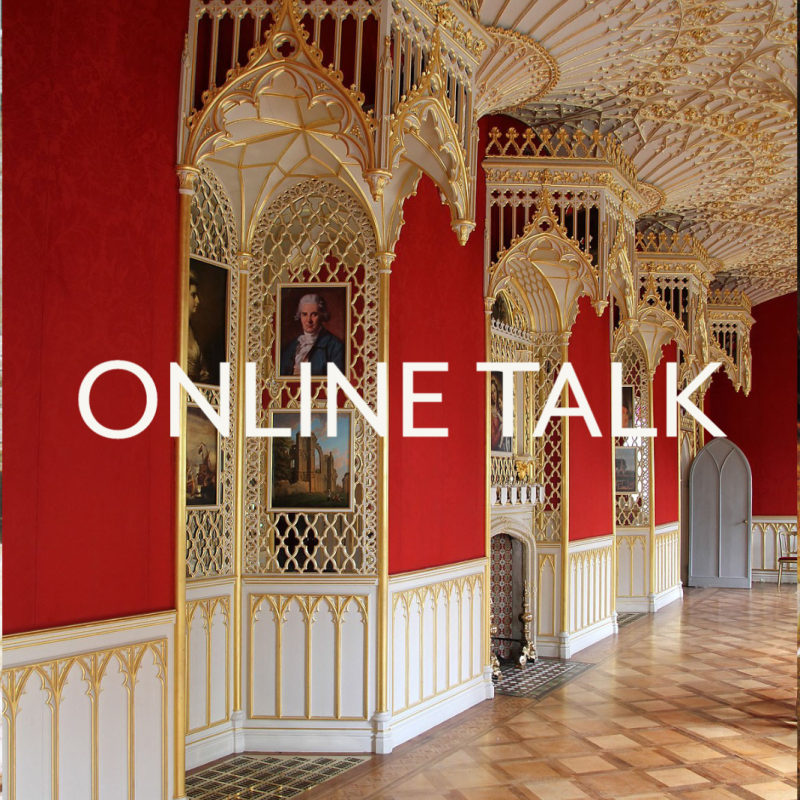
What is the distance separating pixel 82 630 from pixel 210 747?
2.23 meters

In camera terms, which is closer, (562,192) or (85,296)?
(85,296)

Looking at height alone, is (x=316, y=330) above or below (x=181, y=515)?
above

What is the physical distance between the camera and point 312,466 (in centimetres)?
664

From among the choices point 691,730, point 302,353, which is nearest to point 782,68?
point 302,353

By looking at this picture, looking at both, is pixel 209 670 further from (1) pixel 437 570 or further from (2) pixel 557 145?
(2) pixel 557 145

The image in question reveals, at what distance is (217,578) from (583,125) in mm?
6393

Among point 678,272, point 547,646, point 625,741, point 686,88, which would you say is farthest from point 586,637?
point 686,88

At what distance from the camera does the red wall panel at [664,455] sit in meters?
15.1

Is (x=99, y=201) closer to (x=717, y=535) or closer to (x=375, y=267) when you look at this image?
(x=375, y=267)

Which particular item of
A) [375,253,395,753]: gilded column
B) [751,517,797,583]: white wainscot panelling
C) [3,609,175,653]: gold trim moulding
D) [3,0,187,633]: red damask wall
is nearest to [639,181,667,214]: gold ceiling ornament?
[375,253,395,753]: gilded column

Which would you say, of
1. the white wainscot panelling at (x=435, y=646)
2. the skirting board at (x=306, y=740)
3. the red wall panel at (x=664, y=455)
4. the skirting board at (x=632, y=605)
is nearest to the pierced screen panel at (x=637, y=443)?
the red wall panel at (x=664, y=455)

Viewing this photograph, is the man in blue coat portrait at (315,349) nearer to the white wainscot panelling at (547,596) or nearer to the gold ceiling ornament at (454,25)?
the gold ceiling ornament at (454,25)

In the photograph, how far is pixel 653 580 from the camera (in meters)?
14.2

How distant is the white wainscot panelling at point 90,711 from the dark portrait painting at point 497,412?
574 centimetres
